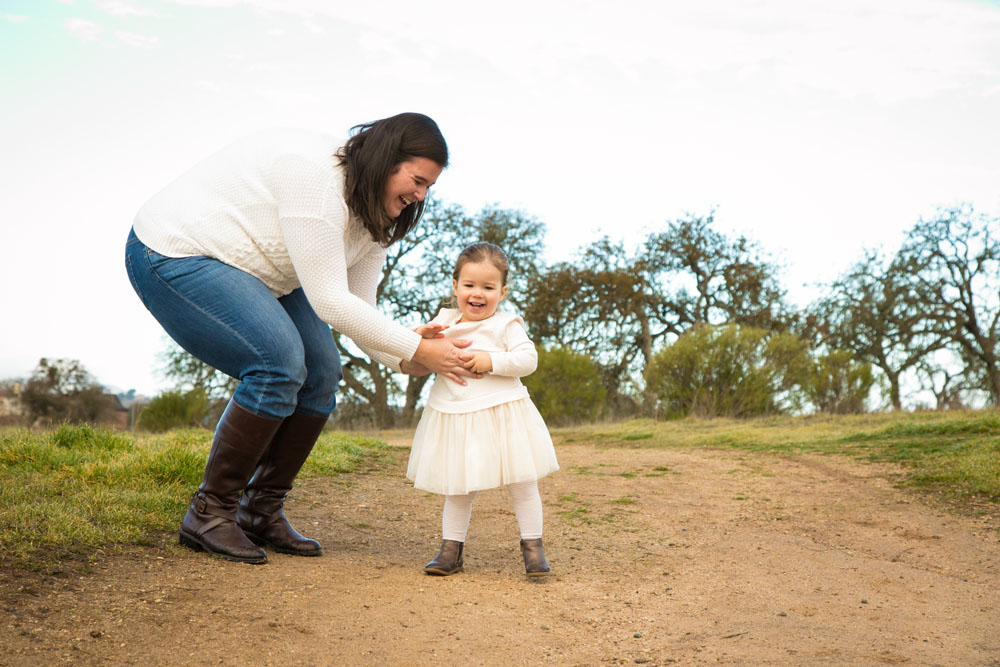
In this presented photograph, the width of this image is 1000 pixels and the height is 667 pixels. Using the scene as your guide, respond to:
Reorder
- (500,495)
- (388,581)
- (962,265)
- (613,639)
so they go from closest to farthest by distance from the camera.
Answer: (613,639)
(388,581)
(500,495)
(962,265)

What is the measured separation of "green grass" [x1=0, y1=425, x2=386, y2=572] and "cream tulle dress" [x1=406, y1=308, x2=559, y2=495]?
3.83ft

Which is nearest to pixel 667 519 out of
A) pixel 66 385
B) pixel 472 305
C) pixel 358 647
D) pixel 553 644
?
pixel 472 305

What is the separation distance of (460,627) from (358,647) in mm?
362

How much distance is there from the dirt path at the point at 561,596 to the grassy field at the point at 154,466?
282mm

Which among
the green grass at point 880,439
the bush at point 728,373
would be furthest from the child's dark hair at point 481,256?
the bush at point 728,373

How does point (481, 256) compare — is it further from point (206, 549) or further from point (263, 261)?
point (206, 549)

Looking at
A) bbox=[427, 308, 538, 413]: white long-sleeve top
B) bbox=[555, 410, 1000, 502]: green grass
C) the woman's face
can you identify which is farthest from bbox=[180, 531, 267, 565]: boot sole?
bbox=[555, 410, 1000, 502]: green grass

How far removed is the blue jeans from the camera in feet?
9.98

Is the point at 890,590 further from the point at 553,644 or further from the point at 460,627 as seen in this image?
the point at 460,627

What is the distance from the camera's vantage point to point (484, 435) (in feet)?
10.7

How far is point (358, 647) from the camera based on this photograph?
238 cm

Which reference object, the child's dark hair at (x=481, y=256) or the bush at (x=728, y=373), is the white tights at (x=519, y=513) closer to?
the child's dark hair at (x=481, y=256)

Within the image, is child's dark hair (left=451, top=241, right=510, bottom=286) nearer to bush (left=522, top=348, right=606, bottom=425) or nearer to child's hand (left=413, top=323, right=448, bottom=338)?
child's hand (left=413, top=323, right=448, bottom=338)

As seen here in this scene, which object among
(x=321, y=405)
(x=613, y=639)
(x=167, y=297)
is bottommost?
(x=613, y=639)
